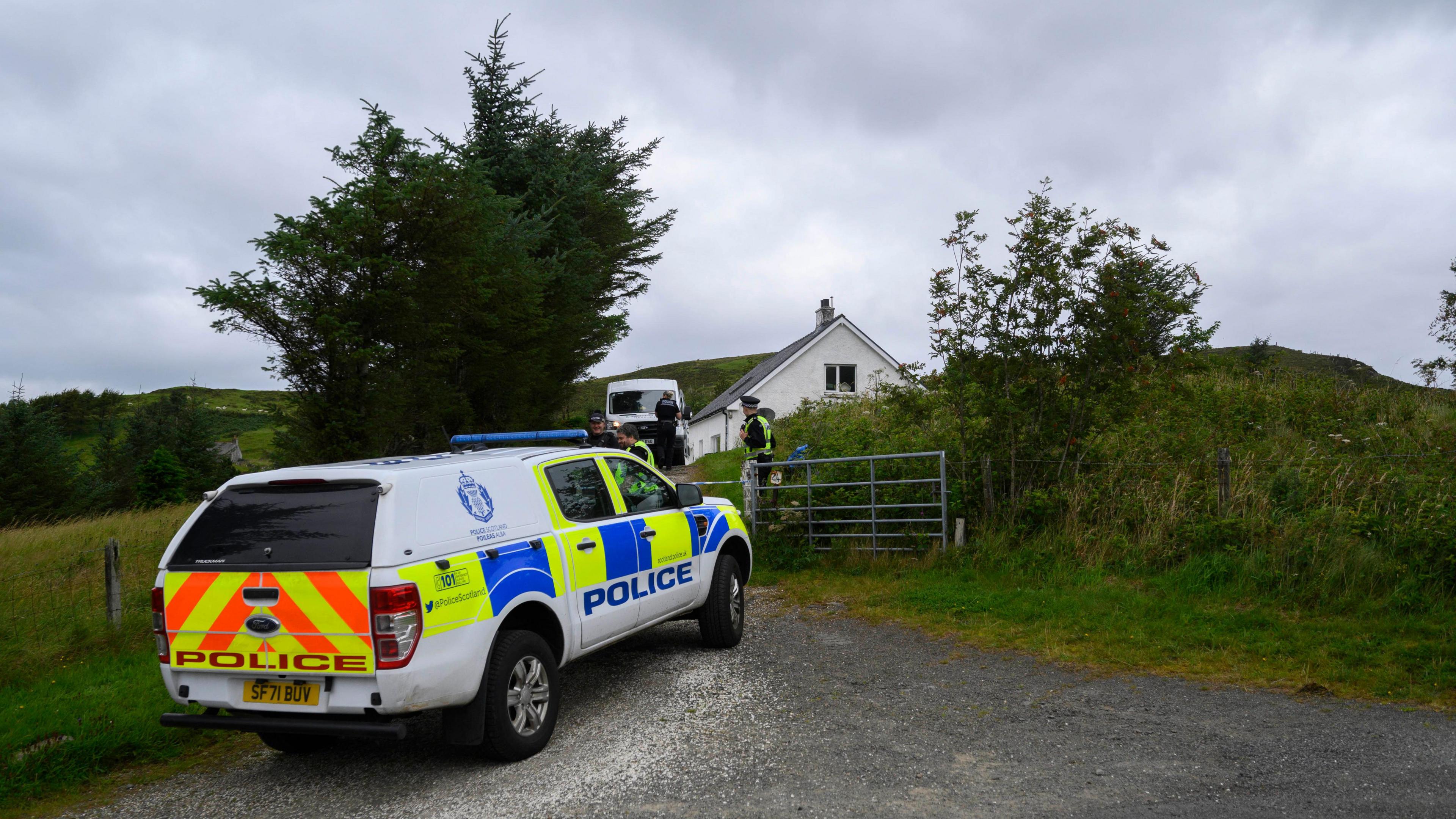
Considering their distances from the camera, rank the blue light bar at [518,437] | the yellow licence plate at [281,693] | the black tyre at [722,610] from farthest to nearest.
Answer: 1. the black tyre at [722,610]
2. the blue light bar at [518,437]
3. the yellow licence plate at [281,693]

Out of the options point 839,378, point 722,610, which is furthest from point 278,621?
point 839,378

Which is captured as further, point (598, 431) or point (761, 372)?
point (761, 372)

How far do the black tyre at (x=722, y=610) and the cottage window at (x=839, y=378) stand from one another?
3274cm

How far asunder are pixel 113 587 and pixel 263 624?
4377 mm

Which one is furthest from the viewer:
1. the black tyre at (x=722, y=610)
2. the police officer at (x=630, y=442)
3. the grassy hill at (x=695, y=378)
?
the grassy hill at (x=695, y=378)

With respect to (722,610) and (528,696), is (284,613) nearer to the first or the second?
(528,696)

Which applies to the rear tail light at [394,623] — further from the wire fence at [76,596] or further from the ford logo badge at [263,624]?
the wire fence at [76,596]

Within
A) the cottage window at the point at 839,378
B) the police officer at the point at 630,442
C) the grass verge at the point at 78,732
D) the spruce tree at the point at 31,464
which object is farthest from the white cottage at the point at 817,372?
the grass verge at the point at 78,732

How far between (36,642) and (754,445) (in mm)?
8219

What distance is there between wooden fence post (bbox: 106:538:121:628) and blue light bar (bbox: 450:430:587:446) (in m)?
2.99

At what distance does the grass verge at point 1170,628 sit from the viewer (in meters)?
6.14

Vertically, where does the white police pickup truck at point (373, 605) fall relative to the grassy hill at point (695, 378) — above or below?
below

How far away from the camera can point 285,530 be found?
4.38 meters

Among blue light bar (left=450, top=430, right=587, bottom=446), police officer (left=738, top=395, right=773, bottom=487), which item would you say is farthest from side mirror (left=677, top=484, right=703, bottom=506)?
police officer (left=738, top=395, right=773, bottom=487)
